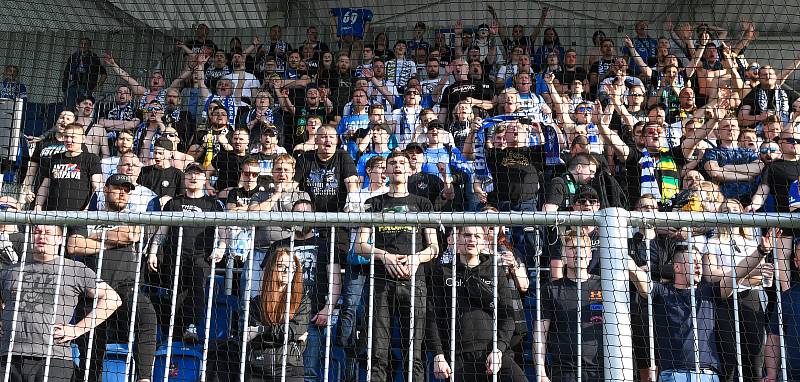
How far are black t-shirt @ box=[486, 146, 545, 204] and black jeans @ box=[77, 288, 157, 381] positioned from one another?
267 centimetres

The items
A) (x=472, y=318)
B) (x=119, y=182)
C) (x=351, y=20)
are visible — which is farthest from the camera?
(x=351, y=20)

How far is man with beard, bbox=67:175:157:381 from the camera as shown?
461 centimetres

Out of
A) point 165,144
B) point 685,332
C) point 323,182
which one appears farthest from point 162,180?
point 685,332

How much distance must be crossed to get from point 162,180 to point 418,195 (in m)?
2.08

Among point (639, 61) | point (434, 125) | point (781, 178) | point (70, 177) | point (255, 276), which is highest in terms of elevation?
point (639, 61)

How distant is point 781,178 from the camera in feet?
20.1

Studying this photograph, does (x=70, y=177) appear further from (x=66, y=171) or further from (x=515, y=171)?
(x=515, y=171)

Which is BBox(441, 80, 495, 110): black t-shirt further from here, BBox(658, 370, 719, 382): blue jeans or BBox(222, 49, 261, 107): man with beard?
BBox(658, 370, 719, 382): blue jeans

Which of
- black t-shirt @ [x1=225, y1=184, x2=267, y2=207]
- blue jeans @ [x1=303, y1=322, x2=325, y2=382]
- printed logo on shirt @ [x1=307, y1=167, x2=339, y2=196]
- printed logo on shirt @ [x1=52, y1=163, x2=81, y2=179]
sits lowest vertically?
blue jeans @ [x1=303, y1=322, x2=325, y2=382]

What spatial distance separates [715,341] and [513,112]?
3204 millimetres

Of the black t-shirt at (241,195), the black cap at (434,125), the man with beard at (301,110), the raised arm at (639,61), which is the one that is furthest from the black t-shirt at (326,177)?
the raised arm at (639,61)

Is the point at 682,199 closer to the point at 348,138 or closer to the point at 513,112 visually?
the point at 513,112

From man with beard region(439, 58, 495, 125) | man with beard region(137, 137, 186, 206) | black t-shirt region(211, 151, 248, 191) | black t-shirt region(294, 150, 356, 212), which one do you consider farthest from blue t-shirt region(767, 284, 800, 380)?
man with beard region(137, 137, 186, 206)

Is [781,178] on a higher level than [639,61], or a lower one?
lower
